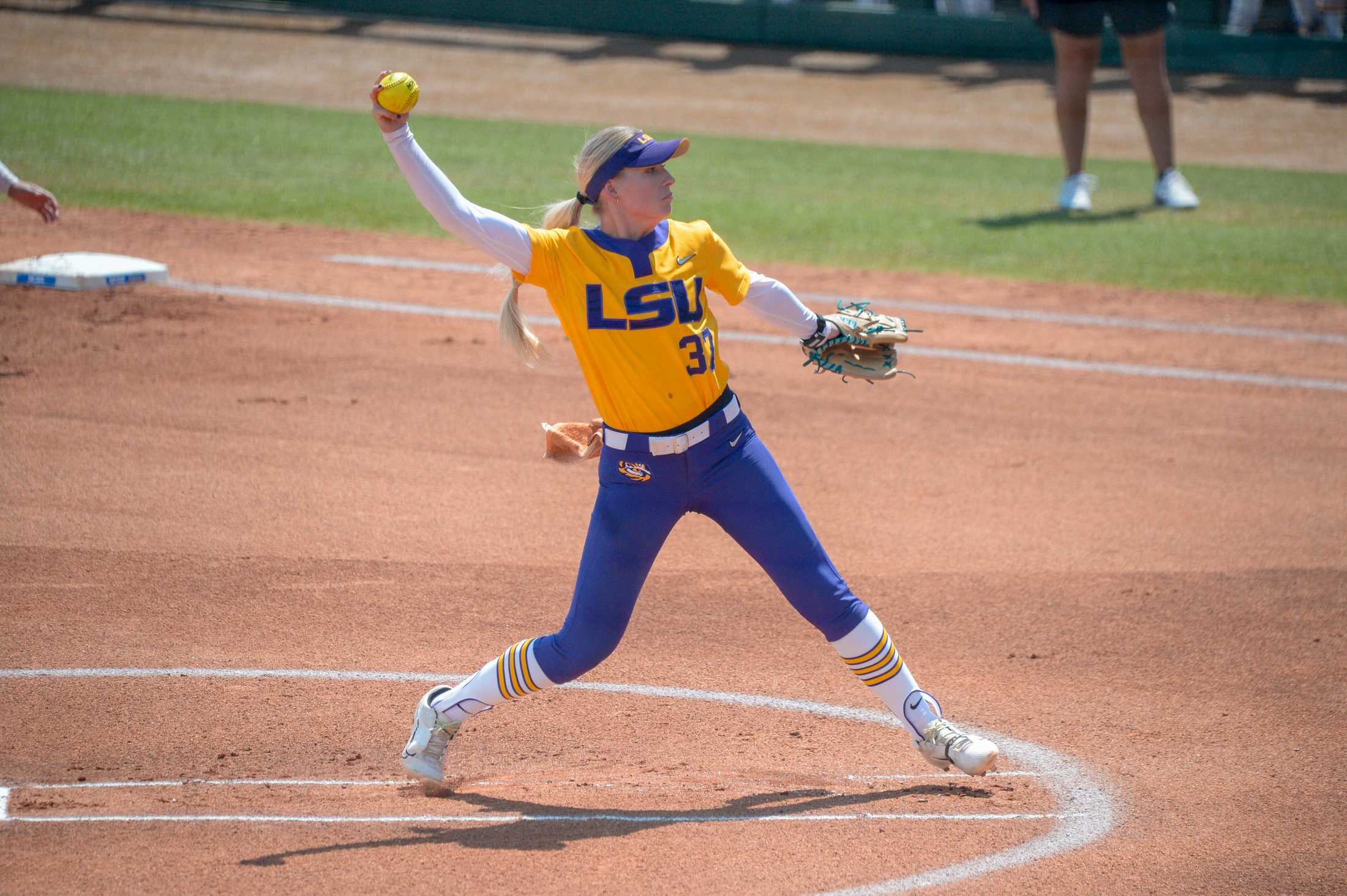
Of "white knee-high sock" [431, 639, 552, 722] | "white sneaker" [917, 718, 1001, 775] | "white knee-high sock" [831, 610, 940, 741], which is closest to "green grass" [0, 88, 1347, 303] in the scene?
"white knee-high sock" [431, 639, 552, 722]

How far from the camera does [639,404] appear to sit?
168 inches

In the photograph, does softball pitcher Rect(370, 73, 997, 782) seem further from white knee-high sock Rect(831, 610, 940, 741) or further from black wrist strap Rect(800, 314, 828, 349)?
black wrist strap Rect(800, 314, 828, 349)

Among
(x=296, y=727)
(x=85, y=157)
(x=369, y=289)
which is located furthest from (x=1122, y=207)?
(x=296, y=727)

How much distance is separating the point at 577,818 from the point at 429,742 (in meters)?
0.55

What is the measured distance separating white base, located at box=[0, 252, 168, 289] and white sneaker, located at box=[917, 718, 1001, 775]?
813 cm

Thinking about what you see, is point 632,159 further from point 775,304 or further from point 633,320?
point 775,304

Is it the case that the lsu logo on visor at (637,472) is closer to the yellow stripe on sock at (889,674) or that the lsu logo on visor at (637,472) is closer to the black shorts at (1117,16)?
the yellow stripe on sock at (889,674)

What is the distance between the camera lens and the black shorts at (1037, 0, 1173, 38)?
1402 centimetres

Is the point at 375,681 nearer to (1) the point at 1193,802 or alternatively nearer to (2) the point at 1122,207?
(1) the point at 1193,802

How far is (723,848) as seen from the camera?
4160mm

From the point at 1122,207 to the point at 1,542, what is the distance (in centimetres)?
1219

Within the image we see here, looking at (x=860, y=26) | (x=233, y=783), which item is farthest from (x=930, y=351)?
(x=860, y=26)

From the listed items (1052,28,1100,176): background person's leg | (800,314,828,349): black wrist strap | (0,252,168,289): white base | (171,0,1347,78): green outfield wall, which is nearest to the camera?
(800,314,828,349): black wrist strap

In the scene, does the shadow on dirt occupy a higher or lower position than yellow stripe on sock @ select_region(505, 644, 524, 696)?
lower
